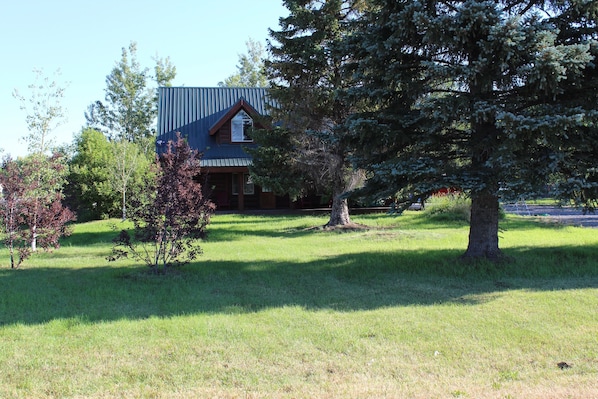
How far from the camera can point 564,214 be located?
23.3 m

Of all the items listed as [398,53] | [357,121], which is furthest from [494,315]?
[398,53]

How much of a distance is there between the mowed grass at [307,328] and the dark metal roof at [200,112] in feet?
52.7

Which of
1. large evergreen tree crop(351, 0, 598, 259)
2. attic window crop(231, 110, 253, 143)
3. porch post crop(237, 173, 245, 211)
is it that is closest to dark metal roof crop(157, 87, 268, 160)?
attic window crop(231, 110, 253, 143)

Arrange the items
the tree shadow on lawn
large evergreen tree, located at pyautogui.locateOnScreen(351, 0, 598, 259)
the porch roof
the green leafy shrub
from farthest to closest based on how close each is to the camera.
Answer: the porch roof → the green leafy shrub → large evergreen tree, located at pyautogui.locateOnScreen(351, 0, 598, 259) → the tree shadow on lawn

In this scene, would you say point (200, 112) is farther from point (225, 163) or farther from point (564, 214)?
point (564, 214)

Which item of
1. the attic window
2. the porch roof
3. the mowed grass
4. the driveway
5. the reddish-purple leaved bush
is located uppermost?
the attic window

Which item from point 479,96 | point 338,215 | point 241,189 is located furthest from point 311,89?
point 241,189

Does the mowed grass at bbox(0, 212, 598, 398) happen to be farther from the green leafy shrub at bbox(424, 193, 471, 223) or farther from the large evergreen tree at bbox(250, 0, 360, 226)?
the green leafy shrub at bbox(424, 193, 471, 223)

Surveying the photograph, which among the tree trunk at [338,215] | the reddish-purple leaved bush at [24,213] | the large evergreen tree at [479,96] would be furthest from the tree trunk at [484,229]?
the reddish-purple leaved bush at [24,213]

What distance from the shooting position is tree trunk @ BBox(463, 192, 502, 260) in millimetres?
10000

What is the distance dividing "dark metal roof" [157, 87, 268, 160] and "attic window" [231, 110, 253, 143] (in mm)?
421

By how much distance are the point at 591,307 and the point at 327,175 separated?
1167 centimetres

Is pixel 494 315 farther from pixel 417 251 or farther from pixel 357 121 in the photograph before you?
pixel 417 251

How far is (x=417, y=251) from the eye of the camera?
11.9 m
